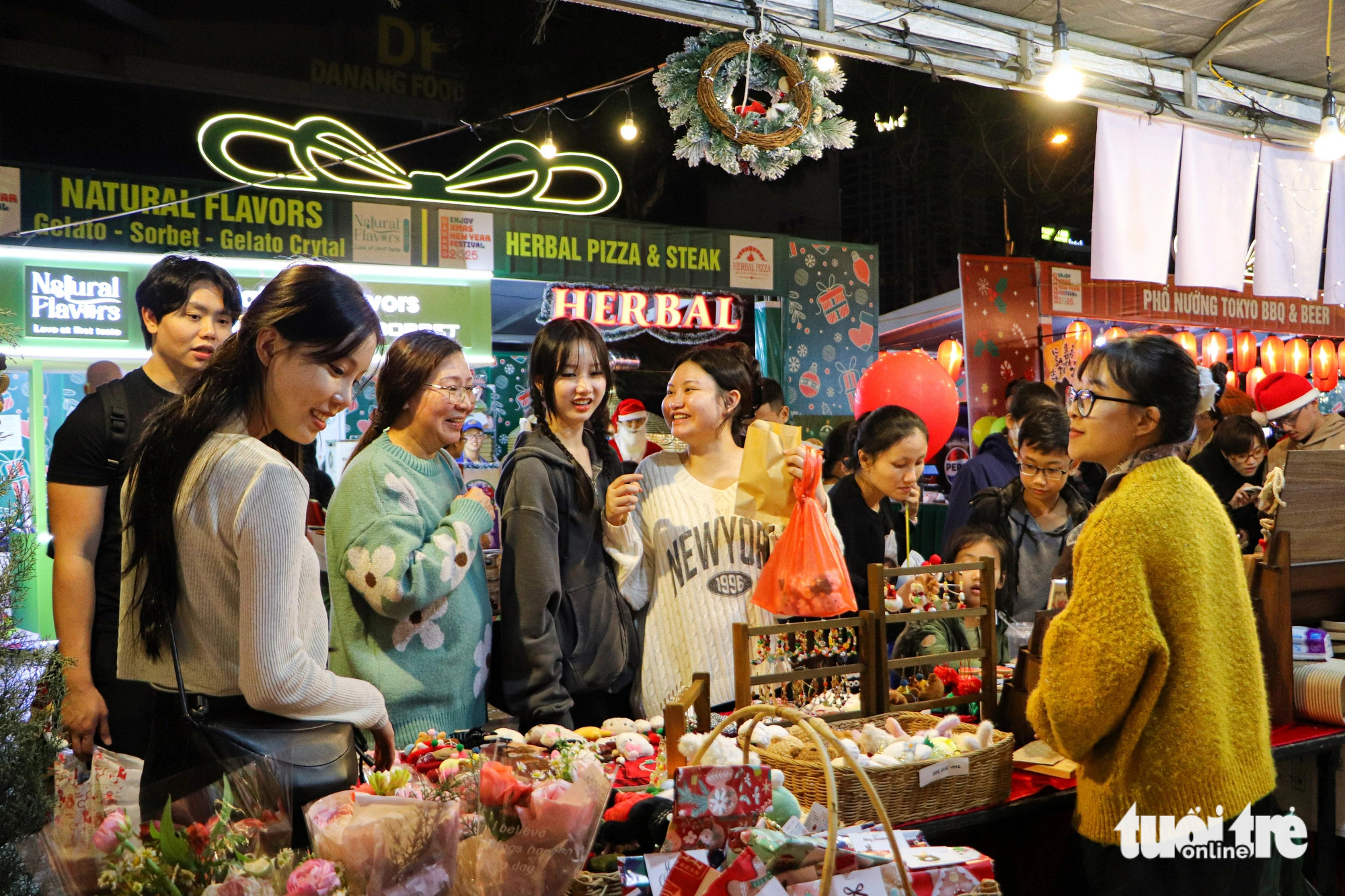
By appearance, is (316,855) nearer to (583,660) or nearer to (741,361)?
(583,660)

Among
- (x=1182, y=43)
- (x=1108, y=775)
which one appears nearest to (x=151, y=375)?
(x=1108, y=775)

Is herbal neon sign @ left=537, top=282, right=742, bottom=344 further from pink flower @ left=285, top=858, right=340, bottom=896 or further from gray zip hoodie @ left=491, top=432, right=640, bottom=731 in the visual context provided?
pink flower @ left=285, top=858, right=340, bottom=896

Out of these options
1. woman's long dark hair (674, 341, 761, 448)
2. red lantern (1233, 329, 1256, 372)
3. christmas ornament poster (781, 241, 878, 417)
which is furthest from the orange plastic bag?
red lantern (1233, 329, 1256, 372)

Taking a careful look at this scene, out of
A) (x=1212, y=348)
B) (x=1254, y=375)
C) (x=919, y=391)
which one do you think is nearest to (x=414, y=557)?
(x=919, y=391)

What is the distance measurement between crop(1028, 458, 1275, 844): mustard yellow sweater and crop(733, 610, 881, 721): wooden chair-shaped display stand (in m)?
0.47

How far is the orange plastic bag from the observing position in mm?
2420

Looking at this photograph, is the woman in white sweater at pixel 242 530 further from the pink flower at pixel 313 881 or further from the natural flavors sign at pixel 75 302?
the natural flavors sign at pixel 75 302

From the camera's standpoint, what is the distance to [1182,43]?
4637 millimetres

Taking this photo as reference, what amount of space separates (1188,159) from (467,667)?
4.25m

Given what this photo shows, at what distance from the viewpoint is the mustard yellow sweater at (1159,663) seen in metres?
1.79

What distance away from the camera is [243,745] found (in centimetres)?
143

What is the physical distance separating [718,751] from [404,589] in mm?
848

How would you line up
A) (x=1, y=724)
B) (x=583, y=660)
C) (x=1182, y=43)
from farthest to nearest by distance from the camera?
(x=1182, y=43), (x=583, y=660), (x=1, y=724)

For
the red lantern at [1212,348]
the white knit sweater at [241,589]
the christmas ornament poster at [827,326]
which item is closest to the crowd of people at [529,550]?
the white knit sweater at [241,589]
